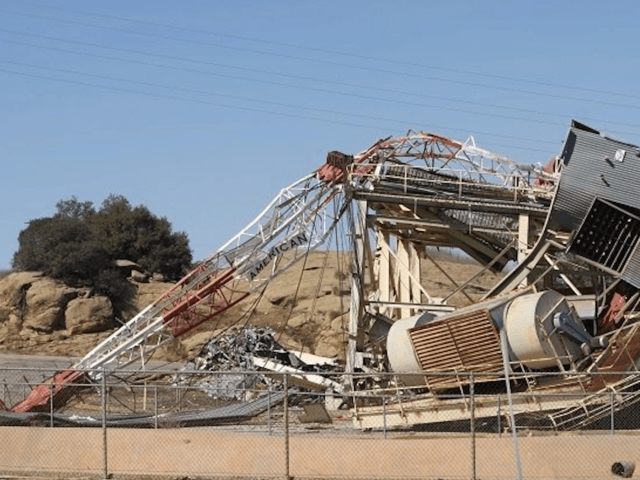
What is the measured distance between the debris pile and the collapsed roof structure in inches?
31.4

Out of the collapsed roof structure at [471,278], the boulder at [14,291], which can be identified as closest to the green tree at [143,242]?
the boulder at [14,291]

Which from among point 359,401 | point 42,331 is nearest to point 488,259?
→ point 359,401

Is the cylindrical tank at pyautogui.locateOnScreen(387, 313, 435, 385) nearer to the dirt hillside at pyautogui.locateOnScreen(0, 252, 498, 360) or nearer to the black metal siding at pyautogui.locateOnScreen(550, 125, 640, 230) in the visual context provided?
the black metal siding at pyautogui.locateOnScreen(550, 125, 640, 230)

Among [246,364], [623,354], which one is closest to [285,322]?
[246,364]

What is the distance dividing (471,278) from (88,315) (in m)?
31.4

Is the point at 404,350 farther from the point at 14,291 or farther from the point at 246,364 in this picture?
the point at 14,291

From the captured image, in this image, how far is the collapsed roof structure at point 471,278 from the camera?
28453mm

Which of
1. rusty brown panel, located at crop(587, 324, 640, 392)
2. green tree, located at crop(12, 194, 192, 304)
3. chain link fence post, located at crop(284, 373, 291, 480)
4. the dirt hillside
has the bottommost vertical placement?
chain link fence post, located at crop(284, 373, 291, 480)

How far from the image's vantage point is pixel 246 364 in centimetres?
4128

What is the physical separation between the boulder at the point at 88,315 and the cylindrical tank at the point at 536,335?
118ft

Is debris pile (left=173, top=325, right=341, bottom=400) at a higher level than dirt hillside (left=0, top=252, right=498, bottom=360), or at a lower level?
lower

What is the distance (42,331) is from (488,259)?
95.3 ft

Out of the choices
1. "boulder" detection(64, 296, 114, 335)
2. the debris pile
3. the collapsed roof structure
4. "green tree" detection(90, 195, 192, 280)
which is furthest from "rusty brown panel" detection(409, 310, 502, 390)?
"green tree" detection(90, 195, 192, 280)

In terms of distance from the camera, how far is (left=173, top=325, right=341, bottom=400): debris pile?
36875 millimetres
